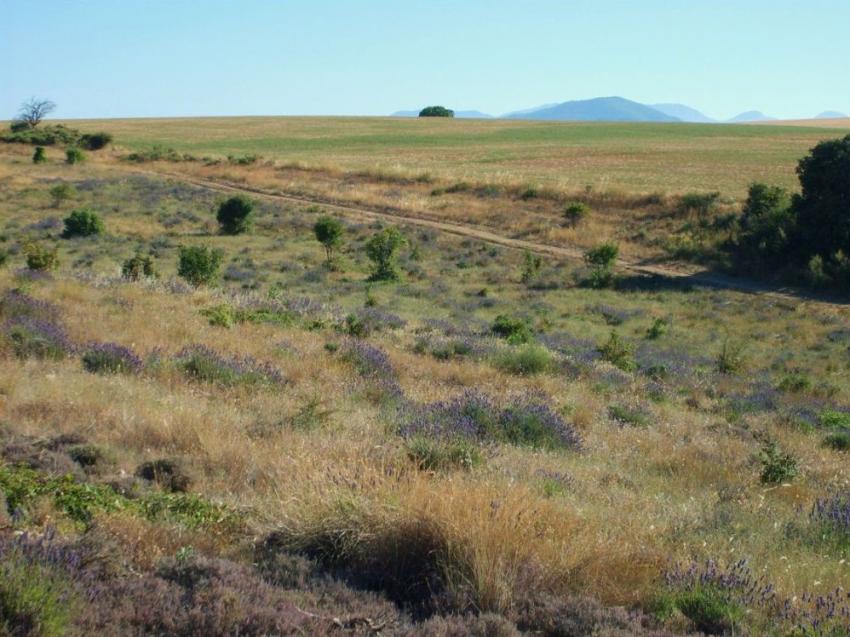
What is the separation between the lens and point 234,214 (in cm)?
4156

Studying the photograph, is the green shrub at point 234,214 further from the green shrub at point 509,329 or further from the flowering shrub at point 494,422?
the flowering shrub at point 494,422

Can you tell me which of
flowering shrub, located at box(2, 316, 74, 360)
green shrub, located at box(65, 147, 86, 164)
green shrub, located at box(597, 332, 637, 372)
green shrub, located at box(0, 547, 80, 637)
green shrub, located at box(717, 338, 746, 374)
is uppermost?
green shrub, located at box(65, 147, 86, 164)

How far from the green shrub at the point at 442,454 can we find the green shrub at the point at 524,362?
753 centimetres

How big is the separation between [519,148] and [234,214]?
4801 cm

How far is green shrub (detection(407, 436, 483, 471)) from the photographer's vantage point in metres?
6.43

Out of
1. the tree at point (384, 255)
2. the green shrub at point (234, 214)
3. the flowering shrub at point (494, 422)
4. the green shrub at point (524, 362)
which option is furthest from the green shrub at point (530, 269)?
the flowering shrub at point (494, 422)

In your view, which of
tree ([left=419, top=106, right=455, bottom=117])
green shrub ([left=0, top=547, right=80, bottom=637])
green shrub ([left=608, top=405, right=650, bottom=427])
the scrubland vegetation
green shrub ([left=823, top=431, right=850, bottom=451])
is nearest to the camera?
green shrub ([left=0, top=547, right=80, bottom=637])

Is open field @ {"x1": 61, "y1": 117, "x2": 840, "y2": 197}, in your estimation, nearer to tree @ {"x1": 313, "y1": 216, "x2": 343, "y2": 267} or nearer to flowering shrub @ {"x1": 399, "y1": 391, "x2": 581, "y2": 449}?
tree @ {"x1": 313, "y1": 216, "x2": 343, "y2": 267}

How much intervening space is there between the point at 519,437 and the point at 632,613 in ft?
17.2

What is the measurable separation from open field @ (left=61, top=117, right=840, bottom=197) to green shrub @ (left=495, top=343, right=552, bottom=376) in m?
36.8

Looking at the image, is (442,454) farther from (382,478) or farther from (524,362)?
(524,362)

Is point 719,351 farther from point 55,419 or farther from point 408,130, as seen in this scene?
point 408,130

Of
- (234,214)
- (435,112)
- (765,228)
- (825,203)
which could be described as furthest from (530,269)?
(435,112)

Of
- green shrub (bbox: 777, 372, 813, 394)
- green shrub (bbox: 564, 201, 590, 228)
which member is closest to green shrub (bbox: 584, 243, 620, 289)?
green shrub (bbox: 564, 201, 590, 228)
